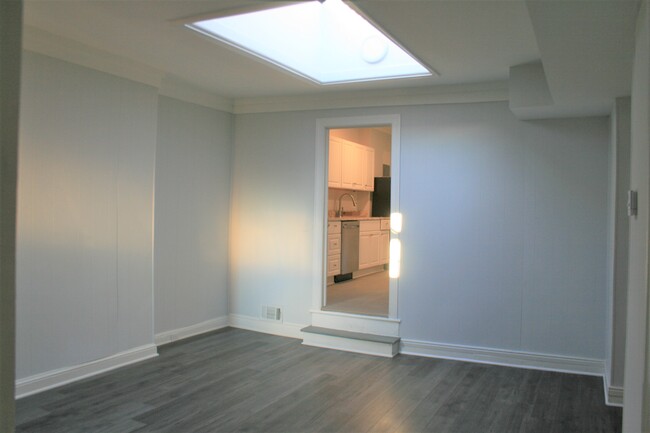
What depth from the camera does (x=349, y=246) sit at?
25.4 ft

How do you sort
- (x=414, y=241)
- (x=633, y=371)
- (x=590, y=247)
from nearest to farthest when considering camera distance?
(x=633, y=371), (x=590, y=247), (x=414, y=241)

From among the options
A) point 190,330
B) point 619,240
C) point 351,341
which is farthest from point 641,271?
point 190,330

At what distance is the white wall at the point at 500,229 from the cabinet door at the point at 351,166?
8.05 feet

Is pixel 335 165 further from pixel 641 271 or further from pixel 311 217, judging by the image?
pixel 641 271

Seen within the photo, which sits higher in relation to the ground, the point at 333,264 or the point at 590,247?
the point at 590,247

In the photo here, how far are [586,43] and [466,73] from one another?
75.1 inches

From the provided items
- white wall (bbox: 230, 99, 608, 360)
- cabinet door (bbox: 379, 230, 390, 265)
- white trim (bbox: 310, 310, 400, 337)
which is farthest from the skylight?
cabinet door (bbox: 379, 230, 390, 265)

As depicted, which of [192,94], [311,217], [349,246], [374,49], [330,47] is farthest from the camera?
[349,246]

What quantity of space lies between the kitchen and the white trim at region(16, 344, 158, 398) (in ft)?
6.99

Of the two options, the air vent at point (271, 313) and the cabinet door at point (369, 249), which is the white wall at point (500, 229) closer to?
the air vent at point (271, 313)

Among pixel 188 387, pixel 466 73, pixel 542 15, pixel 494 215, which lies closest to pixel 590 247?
pixel 494 215

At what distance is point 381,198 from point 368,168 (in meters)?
0.83

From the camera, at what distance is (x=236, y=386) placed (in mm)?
3902

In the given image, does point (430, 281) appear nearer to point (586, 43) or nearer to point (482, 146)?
point (482, 146)
